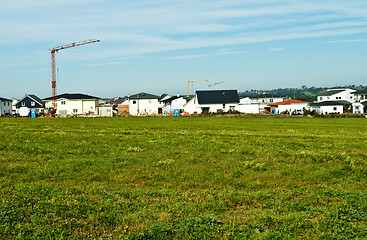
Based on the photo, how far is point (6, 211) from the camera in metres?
6.18

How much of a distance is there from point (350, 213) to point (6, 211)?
20.0ft

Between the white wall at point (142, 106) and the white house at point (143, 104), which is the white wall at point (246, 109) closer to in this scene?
the white house at point (143, 104)

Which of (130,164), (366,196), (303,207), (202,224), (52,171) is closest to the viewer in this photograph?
(202,224)

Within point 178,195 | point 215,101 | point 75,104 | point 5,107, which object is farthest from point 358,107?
point 178,195

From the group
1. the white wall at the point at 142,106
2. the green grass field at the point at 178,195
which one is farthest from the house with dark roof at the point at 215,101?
the green grass field at the point at 178,195

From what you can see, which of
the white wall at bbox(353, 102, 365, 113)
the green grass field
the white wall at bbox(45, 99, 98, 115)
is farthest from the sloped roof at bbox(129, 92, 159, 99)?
the green grass field

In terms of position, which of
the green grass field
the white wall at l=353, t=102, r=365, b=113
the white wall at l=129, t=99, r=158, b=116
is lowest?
→ the green grass field

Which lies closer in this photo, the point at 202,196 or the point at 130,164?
the point at 202,196

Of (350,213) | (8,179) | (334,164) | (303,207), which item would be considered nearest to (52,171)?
(8,179)

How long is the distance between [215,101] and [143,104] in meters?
18.1

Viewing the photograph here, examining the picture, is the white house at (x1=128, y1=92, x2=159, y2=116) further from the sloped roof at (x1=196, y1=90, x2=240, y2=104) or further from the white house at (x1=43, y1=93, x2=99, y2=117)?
the sloped roof at (x1=196, y1=90, x2=240, y2=104)

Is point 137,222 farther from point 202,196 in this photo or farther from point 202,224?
point 202,196

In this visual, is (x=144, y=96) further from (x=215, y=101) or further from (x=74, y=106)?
(x=215, y=101)

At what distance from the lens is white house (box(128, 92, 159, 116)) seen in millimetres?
88750
